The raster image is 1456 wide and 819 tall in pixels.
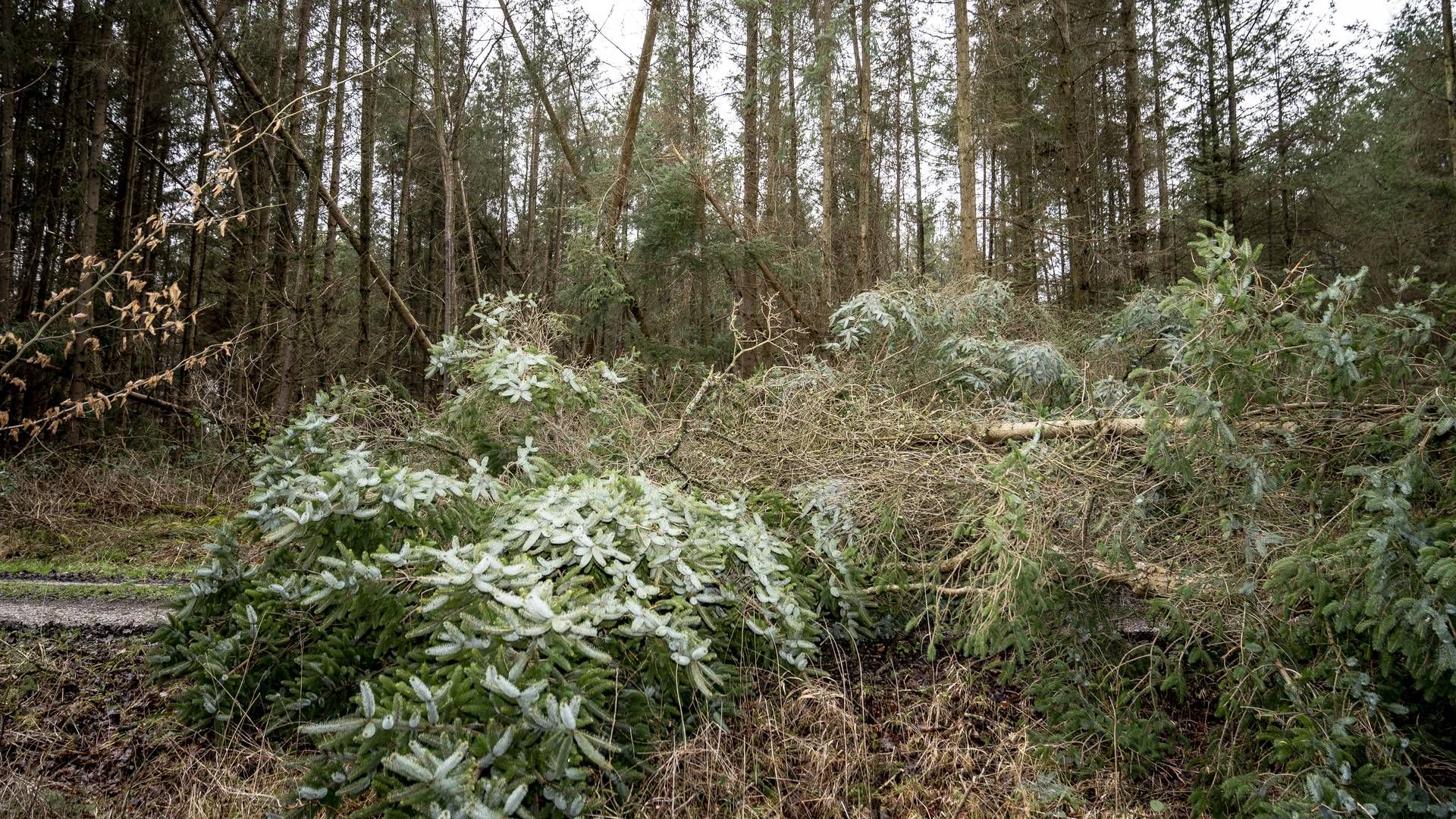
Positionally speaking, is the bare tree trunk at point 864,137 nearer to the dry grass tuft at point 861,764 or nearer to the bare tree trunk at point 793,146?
the bare tree trunk at point 793,146

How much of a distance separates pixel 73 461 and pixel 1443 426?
12.5 metres

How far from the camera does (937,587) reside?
11.5 feet

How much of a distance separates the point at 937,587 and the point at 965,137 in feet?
23.2

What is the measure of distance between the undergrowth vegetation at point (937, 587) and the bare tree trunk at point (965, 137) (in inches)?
199

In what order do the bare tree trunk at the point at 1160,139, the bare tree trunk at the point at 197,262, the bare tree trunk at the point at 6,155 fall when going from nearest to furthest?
the bare tree trunk at the point at 6,155, the bare tree trunk at the point at 1160,139, the bare tree trunk at the point at 197,262

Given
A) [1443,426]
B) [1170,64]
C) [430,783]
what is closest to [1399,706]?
[1443,426]

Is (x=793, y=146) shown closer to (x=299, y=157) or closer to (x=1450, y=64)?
(x=1450, y=64)

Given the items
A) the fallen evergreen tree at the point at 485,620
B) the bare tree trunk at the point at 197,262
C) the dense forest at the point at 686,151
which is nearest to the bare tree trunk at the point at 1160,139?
the dense forest at the point at 686,151

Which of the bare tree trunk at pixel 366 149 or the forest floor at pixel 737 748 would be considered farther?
the bare tree trunk at pixel 366 149

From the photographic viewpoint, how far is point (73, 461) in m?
9.03

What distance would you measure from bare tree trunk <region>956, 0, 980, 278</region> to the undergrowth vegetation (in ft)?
16.6

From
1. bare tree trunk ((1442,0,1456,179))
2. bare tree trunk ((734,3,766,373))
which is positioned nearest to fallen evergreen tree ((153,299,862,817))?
bare tree trunk ((734,3,766,373))

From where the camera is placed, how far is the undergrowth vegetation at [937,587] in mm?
2252

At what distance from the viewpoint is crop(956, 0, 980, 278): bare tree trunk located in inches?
344
